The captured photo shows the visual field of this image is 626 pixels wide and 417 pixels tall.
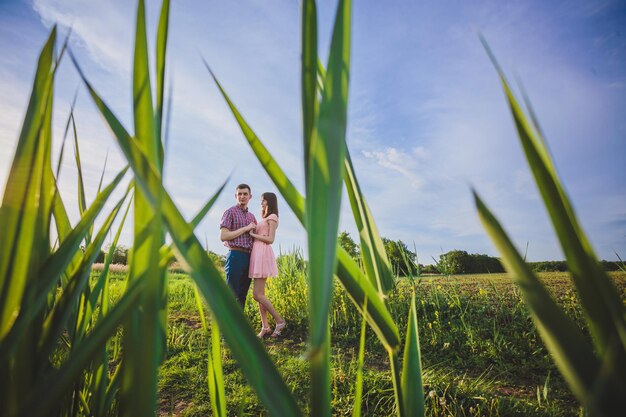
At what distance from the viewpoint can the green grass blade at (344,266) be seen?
26 centimetres

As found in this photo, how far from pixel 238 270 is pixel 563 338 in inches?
154

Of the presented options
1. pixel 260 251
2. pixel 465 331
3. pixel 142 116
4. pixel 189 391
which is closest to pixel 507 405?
pixel 465 331

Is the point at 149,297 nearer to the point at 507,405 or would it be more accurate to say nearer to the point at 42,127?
the point at 42,127

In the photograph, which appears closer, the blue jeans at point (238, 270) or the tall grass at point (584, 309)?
the tall grass at point (584, 309)

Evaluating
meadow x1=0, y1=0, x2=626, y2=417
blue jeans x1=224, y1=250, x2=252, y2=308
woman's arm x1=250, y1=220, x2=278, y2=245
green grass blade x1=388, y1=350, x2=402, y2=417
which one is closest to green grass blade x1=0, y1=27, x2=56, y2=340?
meadow x1=0, y1=0, x2=626, y2=417

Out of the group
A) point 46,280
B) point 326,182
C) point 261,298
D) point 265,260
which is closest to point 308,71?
point 326,182

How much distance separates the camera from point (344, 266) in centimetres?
26

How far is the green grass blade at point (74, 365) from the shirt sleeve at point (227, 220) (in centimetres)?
368

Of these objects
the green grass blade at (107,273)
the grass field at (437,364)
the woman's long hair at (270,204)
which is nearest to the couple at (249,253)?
the woman's long hair at (270,204)

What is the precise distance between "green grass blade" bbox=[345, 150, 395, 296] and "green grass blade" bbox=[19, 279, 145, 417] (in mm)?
216

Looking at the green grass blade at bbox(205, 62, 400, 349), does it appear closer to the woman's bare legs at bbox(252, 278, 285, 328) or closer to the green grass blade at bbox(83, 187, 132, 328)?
the green grass blade at bbox(83, 187, 132, 328)

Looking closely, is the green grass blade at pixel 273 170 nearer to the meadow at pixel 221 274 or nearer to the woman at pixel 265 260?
the meadow at pixel 221 274

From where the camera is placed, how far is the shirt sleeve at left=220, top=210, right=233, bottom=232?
382 centimetres

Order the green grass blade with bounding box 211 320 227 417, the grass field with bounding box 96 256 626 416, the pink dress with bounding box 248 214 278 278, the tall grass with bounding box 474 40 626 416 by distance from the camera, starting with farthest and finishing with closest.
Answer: the pink dress with bounding box 248 214 278 278, the grass field with bounding box 96 256 626 416, the green grass blade with bounding box 211 320 227 417, the tall grass with bounding box 474 40 626 416
